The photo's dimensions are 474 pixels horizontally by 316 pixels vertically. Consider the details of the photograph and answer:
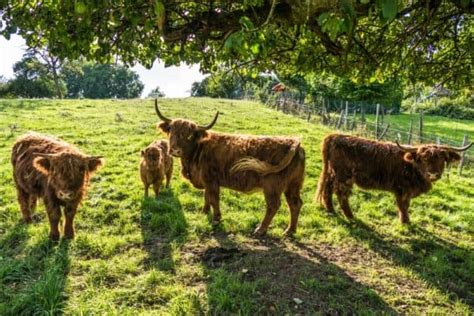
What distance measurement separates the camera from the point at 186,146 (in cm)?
638

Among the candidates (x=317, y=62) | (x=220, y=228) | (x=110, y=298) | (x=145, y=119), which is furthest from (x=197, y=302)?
(x=145, y=119)

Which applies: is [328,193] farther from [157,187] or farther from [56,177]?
[56,177]

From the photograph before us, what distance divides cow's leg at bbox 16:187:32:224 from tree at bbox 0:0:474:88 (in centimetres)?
270

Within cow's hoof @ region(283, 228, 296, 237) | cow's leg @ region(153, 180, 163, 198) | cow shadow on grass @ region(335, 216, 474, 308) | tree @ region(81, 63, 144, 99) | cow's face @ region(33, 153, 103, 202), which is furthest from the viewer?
tree @ region(81, 63, 144, 99)

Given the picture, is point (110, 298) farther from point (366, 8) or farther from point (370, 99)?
point (370, 99)

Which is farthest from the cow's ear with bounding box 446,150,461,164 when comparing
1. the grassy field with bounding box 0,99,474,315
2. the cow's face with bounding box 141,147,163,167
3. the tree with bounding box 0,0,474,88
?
the cow's face with bounding box 141,147,163,167

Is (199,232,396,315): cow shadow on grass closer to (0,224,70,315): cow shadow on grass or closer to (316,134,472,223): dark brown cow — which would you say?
(0,224,70,315): cow shadow on grass

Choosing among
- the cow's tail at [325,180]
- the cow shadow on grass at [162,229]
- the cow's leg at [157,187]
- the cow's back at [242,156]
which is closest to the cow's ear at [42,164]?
the cow shadow on grass at [162,229]

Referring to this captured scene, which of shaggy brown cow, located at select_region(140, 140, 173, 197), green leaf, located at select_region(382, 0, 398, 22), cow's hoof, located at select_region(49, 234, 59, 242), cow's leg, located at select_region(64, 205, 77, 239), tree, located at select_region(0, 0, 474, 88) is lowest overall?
cow's hoof, located at select_region(49, 234, 59, 242)

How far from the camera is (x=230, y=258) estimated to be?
17.2 feet

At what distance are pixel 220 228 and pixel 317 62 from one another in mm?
2825

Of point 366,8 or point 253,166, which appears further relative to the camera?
point 253,166

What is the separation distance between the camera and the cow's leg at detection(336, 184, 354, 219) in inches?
280

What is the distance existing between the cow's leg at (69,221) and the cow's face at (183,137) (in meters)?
1.60
